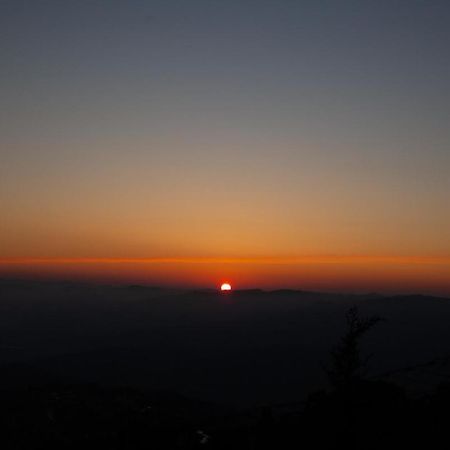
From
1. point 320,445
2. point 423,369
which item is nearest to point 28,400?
point 320,445

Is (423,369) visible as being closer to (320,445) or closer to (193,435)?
(193,435)

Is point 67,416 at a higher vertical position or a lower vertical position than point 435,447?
lower

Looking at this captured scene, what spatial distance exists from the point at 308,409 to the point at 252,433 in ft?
21.6

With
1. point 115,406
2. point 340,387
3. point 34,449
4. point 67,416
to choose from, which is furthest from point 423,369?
point 340,387

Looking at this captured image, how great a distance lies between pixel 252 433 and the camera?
55750mm

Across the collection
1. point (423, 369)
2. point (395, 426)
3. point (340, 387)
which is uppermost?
point (340, 387)

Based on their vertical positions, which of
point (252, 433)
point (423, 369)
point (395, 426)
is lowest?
point (423, 369)

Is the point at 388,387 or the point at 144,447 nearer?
the point at 144,447

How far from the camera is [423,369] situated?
15000 cm

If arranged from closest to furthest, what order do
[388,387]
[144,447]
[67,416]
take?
[144,447]
[388,387]
[67,416]

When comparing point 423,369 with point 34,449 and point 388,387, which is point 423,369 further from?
point 34,449

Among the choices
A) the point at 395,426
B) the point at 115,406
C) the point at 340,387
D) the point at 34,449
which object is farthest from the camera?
the point at 115,406

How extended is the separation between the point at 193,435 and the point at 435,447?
89.6 feet

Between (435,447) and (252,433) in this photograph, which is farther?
(252,433)
